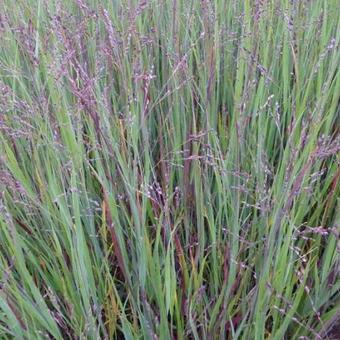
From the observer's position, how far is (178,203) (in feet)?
3.43

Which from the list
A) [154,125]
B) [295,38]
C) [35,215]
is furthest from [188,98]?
[35,215]

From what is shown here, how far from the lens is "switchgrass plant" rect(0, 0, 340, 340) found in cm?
89

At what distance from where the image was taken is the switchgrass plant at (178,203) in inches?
35.1

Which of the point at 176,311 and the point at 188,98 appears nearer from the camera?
the point at 176,311

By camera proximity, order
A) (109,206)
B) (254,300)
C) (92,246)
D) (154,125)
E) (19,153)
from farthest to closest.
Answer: (154,125) < (19,153) < (92,246) < (109,206) < (254,300)

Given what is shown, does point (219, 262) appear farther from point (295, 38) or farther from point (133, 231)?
point (295, 38)

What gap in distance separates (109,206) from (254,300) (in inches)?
12.1

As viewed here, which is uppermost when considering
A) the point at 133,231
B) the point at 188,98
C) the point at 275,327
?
the point at 188,98

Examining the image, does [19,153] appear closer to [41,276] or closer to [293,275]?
[41,276]

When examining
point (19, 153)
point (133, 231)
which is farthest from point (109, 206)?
point (19, 153)

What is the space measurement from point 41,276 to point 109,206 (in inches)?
9.0

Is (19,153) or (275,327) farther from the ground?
(19,153)

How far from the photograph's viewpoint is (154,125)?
1.32 metres

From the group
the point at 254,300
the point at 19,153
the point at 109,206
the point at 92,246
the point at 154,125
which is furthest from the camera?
the point at 154,125
